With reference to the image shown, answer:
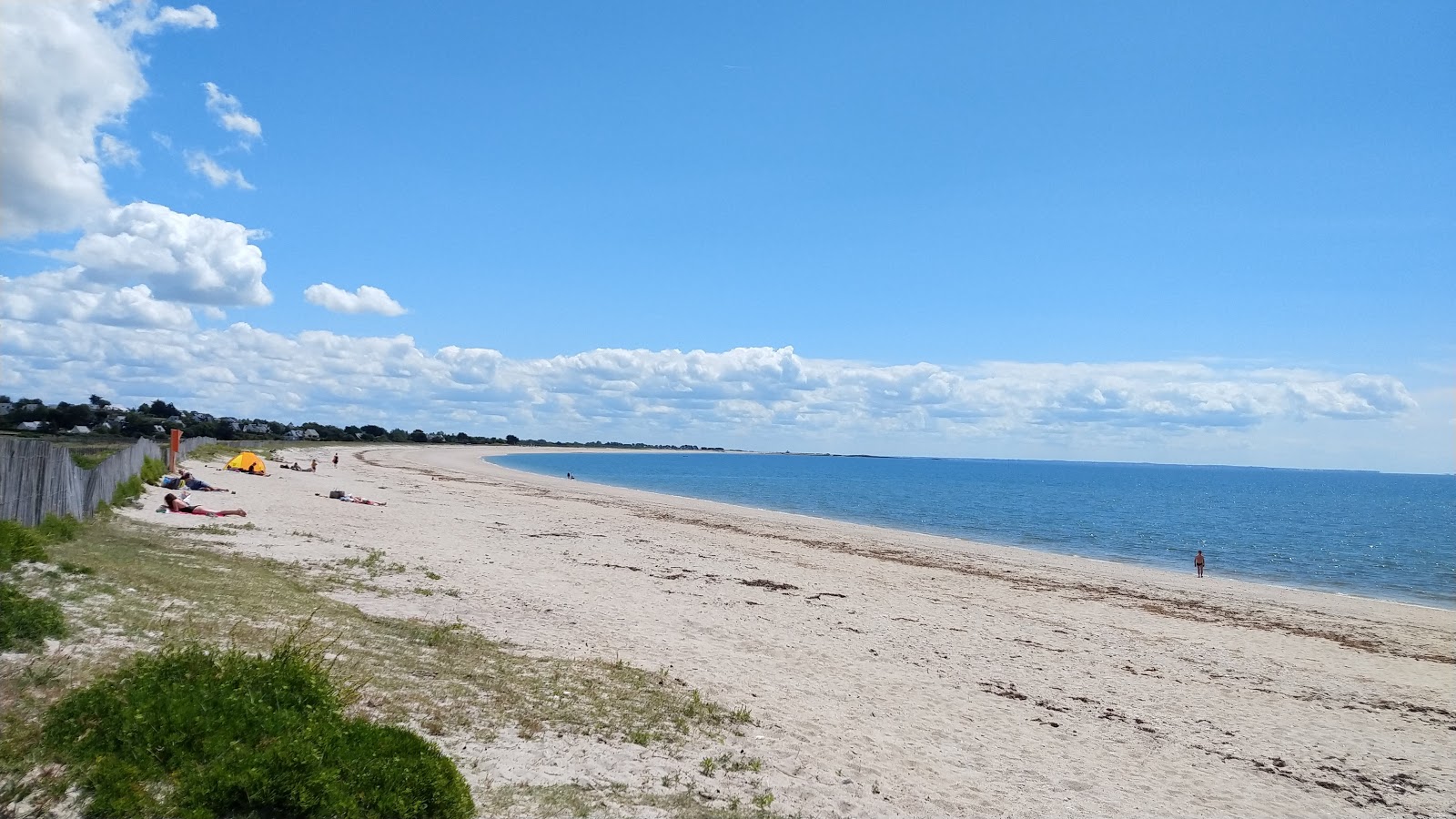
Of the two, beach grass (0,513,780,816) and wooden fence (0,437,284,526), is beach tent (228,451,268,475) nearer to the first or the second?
wooden fence (0,437,284,526)

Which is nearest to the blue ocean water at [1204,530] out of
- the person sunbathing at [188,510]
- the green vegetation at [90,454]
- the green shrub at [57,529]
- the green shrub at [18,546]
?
the person sunbathing at [188,510]

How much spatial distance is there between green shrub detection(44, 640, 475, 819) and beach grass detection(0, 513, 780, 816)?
266 mm

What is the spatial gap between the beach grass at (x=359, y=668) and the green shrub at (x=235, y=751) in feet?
0.87

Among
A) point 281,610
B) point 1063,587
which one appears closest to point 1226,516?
point 1063,587

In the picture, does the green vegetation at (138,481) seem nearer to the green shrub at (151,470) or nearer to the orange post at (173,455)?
the green shrub at (151,470)

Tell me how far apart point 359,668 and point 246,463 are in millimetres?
36386

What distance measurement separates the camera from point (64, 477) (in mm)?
13883

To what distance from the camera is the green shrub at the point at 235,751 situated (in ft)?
15.9

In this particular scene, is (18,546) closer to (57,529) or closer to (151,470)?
(57,529)

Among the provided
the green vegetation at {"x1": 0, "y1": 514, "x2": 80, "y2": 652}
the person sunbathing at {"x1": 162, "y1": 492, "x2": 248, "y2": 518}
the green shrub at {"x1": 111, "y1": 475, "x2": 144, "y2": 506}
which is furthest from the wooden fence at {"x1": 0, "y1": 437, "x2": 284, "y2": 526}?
the green vegetation at {"x1": 0, "y1": 514, "x2": 80, "y2": 652}

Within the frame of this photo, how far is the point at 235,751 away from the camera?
5.19 metres

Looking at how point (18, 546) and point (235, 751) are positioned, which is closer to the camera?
point (235, 751)

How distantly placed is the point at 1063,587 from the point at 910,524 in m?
25.1

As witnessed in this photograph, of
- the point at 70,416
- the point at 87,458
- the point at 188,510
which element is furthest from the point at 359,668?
the point at 70,416
